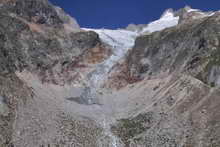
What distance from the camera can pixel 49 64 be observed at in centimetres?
5709

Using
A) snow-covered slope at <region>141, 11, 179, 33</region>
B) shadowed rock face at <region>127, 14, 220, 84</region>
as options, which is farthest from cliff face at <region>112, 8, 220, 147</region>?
snow-covered slope at <region>141, 11, 179, 33</region>

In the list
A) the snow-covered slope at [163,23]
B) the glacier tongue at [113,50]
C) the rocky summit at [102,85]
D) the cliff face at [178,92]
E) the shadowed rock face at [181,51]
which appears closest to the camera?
the cliff face at [178,92]

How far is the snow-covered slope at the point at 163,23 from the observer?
99.3 meters

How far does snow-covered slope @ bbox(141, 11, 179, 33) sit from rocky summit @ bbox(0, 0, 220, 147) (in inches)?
1054

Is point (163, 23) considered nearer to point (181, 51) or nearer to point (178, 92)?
point (181, 51)

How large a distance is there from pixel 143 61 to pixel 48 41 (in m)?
18.0

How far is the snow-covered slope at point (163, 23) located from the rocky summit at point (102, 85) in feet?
87.8

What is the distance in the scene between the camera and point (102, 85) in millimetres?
56188

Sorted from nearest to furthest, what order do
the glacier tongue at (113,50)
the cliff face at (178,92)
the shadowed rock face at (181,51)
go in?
the cliff face at (178,92), the shadowed rock face at (181,51), the glacier tongue at (113,50)

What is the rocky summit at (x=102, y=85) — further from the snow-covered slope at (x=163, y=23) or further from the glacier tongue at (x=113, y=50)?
the snow-covered slope at (x=163, y=23)

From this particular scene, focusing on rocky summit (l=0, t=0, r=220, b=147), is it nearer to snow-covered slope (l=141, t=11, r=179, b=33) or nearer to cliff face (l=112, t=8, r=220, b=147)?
cliff face (l=112, t=8, r=220, b=147)

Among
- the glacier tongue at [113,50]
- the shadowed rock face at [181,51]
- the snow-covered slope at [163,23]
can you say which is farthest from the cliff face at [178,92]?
the snow-covered slope at [163,23]

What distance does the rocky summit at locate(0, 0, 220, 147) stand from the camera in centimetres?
3058

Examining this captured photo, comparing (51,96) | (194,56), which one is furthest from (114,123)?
(194,56)
